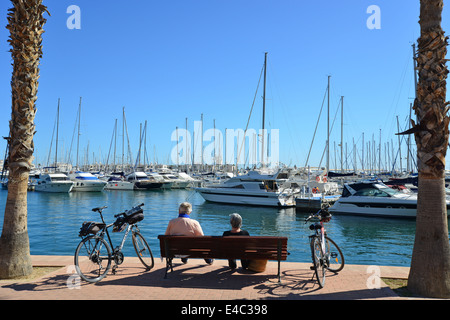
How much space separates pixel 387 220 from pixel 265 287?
70.4ft

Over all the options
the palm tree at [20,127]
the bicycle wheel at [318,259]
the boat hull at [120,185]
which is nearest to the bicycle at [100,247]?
the palm tree at [20,127]

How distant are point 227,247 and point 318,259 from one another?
1650 millimetres

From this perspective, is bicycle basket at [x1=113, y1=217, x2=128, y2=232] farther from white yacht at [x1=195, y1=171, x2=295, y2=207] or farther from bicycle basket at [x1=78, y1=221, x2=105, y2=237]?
white yacht at [x1=195, y1=171, x2=295, y2=207]

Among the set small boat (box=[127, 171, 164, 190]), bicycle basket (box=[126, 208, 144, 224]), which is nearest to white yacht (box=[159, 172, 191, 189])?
small boat (box=[127, 171, 164, 190])

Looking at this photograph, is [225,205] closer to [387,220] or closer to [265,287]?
[387,220]

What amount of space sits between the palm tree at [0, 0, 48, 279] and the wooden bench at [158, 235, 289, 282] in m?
2.84

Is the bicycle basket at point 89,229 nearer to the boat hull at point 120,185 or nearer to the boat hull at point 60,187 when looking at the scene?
the boat hull at point 60,187

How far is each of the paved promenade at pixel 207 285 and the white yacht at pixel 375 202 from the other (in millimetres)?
19383

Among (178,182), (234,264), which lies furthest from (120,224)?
(178,182)

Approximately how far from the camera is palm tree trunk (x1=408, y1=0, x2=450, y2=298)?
20.0 ft

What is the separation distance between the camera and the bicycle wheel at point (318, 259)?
254 inches

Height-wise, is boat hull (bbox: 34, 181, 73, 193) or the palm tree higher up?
the palm tree
